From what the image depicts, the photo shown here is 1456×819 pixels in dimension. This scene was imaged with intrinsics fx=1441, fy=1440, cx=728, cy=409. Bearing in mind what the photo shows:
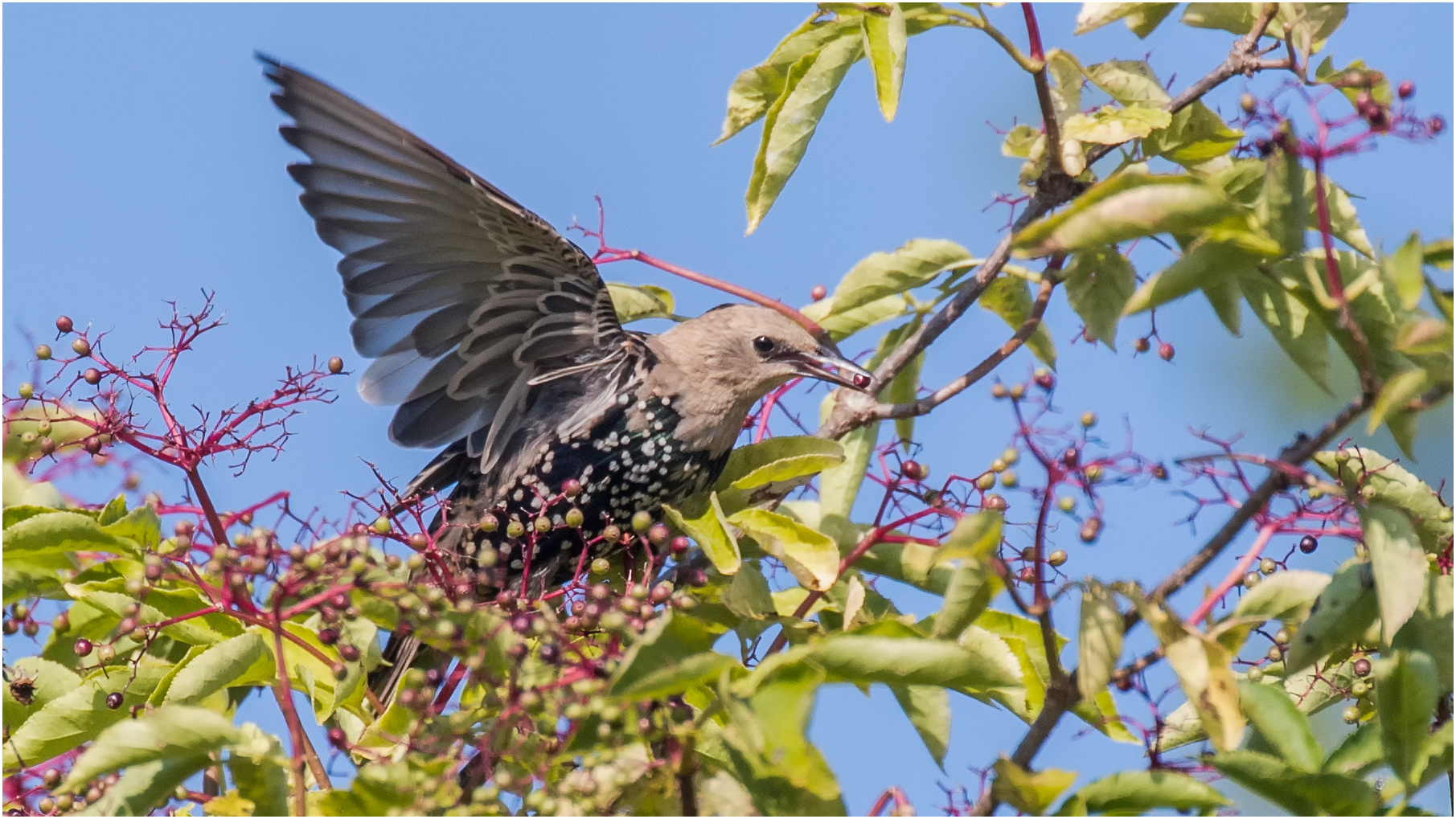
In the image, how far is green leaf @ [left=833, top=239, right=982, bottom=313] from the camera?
389cm

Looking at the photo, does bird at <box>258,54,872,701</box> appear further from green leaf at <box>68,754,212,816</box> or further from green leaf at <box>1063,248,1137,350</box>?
green leaf at <box>68,754,212,816</box>

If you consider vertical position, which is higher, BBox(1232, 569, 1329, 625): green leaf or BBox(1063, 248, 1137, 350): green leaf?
BBox(1063, 248, 1137, 350): green leaf

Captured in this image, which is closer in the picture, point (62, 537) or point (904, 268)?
point (62, 537)

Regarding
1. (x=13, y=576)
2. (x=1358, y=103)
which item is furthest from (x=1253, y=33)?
(x=13, y=576)

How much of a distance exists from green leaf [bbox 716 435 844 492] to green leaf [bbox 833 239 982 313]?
47 cm

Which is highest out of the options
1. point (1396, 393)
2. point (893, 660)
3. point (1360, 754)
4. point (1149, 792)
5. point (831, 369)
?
point (831, 369)

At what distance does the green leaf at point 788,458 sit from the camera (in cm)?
347

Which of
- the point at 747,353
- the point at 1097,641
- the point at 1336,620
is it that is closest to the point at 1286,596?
the point at 1336,620

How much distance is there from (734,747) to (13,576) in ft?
6.94

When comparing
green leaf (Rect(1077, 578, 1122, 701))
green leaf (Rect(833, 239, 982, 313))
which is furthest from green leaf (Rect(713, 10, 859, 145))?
green leaf (Rect(1077, 578, 1122, 701))

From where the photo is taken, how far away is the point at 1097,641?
253cm

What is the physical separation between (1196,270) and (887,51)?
125 centimetres

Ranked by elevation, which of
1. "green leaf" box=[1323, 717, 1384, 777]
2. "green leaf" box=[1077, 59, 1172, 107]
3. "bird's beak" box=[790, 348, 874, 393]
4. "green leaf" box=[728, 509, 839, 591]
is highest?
"green leaf" box=[1077, 59, 1172, 107]

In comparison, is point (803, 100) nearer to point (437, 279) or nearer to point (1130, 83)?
point (1130, 83)
